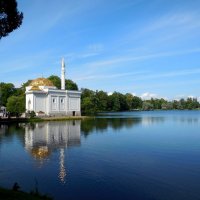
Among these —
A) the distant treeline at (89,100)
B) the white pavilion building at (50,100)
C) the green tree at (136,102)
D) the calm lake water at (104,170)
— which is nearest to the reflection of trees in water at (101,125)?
the calm lake water at (104,170)

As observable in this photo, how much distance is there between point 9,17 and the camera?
14758 millimetres

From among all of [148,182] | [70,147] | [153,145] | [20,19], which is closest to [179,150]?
[153,145]

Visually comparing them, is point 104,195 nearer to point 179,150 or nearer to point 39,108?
point 179,150

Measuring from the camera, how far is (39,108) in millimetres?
83125

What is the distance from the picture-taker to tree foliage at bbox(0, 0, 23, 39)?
14357mm

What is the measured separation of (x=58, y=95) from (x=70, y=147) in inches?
2252

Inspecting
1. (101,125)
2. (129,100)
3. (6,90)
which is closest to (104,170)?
(101,125)

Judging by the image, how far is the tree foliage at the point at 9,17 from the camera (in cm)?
1436

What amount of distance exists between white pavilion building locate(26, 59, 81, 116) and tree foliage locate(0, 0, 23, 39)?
6732 cm

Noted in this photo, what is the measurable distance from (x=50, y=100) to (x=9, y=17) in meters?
71.0

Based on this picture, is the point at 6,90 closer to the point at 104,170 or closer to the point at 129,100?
the point at 129,100

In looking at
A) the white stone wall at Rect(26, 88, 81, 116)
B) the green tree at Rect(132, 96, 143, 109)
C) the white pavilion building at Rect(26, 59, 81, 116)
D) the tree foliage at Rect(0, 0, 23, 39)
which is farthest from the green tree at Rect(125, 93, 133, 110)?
the tree foliage at Rect(0, 0, 23, 39)

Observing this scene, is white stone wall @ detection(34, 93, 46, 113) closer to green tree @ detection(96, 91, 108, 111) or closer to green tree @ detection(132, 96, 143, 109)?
green tree @ detection(96, 91, 108, 111)

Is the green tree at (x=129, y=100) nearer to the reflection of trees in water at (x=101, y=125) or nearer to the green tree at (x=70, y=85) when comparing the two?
the green tree at (x=70, y=85)
